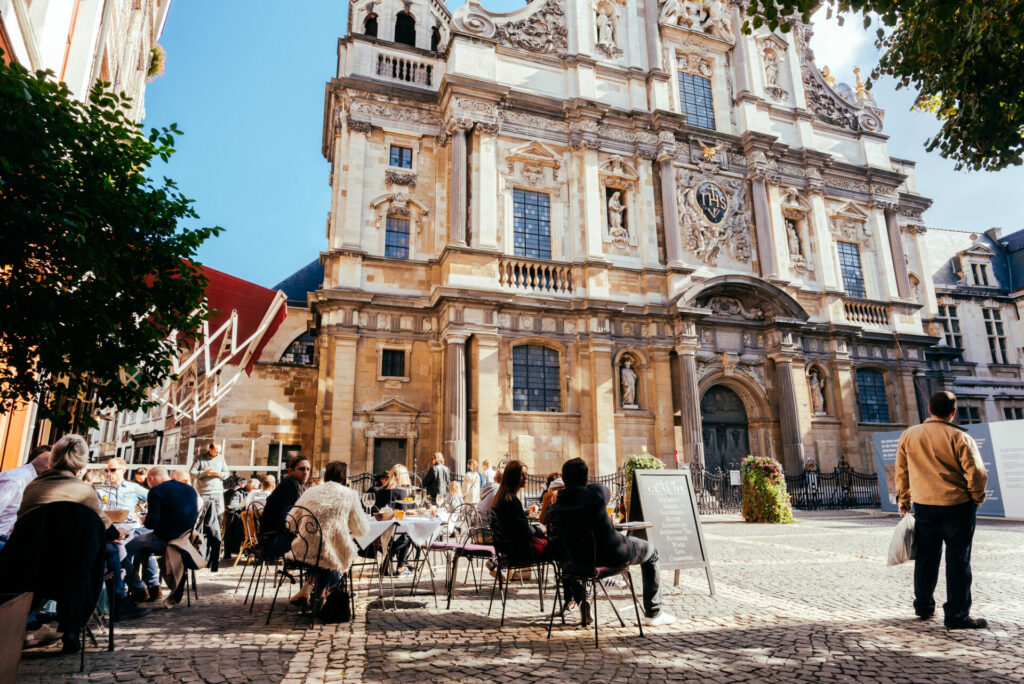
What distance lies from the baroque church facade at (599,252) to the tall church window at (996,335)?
683 centimetres

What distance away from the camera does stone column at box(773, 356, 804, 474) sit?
18625 millimetres

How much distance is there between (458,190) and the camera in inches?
679

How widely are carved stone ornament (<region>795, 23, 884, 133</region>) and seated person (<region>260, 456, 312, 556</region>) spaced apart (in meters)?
25.8

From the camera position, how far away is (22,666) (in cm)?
410

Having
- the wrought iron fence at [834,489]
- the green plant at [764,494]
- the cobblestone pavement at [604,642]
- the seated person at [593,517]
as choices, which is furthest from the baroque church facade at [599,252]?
the seated person at [593,517]

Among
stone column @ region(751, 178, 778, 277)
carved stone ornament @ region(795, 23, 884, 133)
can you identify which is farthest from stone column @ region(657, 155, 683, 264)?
carved stone ornament @ region(795, 23, 884, 133)

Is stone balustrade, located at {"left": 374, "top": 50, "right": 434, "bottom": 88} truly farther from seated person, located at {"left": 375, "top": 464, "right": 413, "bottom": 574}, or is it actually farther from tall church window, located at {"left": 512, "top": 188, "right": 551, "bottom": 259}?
seated person, located at {"left": 375, "top": 464, "right": 413, "bottom": 574}

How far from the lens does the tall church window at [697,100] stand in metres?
21.8

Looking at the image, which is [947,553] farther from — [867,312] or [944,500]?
[867,312]

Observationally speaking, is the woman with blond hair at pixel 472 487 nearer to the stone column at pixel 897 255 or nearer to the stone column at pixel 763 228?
the stone column at pixel 763 228

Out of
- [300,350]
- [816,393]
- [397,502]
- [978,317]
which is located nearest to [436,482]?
[397,502]

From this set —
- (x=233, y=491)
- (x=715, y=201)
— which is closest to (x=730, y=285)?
(x=715, y=201)

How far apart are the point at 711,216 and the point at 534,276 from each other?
736cm

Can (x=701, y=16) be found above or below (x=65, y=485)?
above
